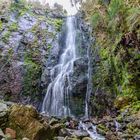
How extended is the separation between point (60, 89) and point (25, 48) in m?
3.54

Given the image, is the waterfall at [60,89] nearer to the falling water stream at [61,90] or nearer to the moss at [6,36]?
the falling water stream at [61,90]

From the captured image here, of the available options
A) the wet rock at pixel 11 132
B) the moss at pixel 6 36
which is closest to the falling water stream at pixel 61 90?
the moss at pixel 6 36

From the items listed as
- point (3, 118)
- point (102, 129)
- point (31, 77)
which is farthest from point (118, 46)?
point (3, 118)

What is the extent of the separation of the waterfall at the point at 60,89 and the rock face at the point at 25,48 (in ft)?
1.75

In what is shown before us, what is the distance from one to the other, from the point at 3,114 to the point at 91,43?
8.52 m

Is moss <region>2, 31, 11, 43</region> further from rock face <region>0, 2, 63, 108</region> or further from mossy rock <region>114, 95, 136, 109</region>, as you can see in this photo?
mossy rock <region>114, 95, 136, 109</region>

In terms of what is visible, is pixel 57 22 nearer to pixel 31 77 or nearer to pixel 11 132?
pixel 31 77

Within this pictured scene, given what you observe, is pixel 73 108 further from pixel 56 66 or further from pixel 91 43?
pixel 91 43

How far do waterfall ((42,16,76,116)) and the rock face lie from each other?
1.75 ft

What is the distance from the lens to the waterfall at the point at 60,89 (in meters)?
10.7

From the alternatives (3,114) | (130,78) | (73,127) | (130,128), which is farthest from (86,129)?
(3,114)

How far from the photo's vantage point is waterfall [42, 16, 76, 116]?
10688 mm

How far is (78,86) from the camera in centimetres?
1105

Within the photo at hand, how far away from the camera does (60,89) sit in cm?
1115
